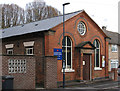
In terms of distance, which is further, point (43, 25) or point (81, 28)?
point (81, 28)

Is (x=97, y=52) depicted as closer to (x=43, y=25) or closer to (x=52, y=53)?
(x=43, y=25)

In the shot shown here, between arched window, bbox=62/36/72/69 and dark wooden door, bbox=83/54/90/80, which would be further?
dark wooden door, bbox=83/54/90/80

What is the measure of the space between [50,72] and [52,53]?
2.48 metres

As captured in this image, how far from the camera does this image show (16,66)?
14484 mm

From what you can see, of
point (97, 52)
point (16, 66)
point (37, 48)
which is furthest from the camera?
point (97, 52)

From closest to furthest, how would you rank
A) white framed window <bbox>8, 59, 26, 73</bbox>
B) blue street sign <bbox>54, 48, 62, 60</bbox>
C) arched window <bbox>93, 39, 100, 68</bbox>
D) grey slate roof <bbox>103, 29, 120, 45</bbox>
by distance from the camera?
white framed window <bbox>8, 59, 26, 73</bbox> < blue street sign <bbox>54, 48, 62, 60</bbox> < arched window <bbox>93, 39, 100, 68</bbox> < grey slate roof <bbox>103, 29, 120, 45</bbox>

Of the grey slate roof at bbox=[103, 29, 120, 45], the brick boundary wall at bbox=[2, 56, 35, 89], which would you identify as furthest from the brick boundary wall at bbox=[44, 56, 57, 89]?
the grey slate roof at bbox=[103, 29, 120, 45]

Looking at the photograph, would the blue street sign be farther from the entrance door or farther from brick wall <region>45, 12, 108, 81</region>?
the entrance door

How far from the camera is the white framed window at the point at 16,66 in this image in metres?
14.2

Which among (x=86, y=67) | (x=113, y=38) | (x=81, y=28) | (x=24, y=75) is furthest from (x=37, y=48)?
(x=113, y=38)

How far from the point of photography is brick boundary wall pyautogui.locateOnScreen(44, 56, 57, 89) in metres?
15.9

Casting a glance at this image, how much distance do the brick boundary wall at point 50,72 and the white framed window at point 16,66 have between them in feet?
6.18

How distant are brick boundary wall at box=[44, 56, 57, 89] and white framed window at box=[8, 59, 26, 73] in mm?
1884

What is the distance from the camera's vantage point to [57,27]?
1870cm
